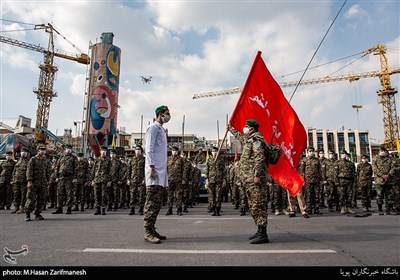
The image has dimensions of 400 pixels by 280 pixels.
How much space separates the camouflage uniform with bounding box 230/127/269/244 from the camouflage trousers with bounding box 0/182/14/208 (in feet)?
33.0

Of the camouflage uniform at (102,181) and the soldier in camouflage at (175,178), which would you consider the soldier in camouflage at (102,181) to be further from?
the soldier in camouflage at (175,178)

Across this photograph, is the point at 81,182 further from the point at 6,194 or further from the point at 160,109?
the point at 160,109

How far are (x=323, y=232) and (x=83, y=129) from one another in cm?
3748

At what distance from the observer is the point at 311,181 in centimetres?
916

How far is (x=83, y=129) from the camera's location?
1484 inches

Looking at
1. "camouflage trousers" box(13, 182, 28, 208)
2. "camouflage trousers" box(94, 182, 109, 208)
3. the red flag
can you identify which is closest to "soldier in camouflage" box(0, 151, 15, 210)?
"camouflage trousers" box(13, 182, 28, 208)

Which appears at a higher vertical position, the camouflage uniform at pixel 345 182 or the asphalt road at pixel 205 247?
the camouflage uniform at pixel 345 182

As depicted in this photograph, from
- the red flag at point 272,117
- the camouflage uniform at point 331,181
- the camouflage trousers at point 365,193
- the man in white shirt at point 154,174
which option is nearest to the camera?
the man in white shirt at point 154,174

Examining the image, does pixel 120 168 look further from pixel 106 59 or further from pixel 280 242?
pixel 106 59

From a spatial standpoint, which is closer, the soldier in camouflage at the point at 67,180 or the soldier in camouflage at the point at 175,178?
the soldier in camouflage at the point at 67,180

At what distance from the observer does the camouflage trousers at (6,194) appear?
10.5 metres

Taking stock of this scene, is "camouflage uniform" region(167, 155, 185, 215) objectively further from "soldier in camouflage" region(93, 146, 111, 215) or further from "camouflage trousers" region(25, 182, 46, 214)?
"camouflage trousers" region(25, 182, 46, 214)

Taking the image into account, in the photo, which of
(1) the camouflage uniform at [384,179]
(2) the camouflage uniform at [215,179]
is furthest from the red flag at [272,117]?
(1) the camouflage uniform at [384,179]
